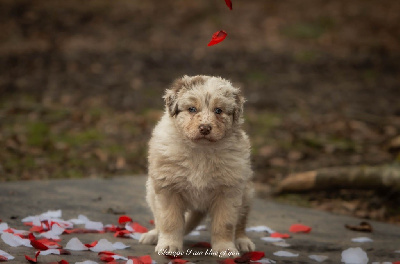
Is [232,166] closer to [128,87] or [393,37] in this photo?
[128,87]

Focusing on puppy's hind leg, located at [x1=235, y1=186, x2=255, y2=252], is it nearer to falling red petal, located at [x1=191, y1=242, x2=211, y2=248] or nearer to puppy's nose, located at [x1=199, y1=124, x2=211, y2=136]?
falling red petal, located at [x1=191, y1=242, x2=211, y2=248]

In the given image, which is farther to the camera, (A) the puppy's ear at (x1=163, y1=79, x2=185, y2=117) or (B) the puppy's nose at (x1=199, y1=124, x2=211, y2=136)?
(A) the puppy's ear at (x1=163, y1=79, x2=185, y2=117)

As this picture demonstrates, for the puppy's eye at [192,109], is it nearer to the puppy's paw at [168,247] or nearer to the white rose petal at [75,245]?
the puppy's paw at [168,247]

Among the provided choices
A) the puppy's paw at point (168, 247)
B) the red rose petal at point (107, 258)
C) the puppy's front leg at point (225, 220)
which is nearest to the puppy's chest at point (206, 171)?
the puppy's front leg at point (225, 220)

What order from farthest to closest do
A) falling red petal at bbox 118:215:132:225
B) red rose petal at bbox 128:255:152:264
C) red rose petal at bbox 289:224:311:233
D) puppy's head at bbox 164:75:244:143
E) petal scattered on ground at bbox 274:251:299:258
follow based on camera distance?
1. red rose petal at bbox 289:224:311:233
2. falling red petal at bbox 118:215:132:225
3. petal scattered on ground at bbox 274:251:299:258
4. puppy's head at bbox 164:75:244:143
5. red rose petal at bbox 128:255:152:264

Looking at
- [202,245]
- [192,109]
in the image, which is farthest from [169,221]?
[192,109]

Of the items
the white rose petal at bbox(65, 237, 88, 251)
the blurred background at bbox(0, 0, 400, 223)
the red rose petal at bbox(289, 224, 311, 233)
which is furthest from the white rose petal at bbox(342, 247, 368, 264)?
the blurred background at bbox(0, 0, 400, 223)

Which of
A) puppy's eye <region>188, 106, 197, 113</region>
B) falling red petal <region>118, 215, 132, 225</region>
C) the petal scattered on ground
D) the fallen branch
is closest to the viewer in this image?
puppy's eye <region>188, 106, 197, 113</region>

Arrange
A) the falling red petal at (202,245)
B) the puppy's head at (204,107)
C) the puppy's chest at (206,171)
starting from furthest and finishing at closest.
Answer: the falling red petal at (202,245)
the puppy's chest at (206,171)
the puppy's head at (204,107)

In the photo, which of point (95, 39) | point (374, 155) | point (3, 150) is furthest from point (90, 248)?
point (95, 39)
